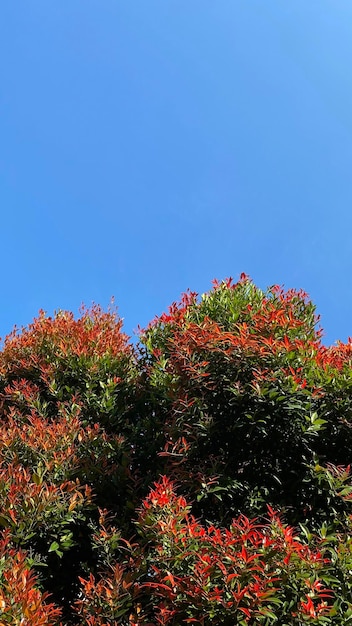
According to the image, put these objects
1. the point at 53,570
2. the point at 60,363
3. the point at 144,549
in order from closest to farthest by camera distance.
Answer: the point at 144,549
the point at 53,570
the point at 60,363

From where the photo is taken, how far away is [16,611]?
370cm

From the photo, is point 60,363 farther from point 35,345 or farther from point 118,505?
point 118,505

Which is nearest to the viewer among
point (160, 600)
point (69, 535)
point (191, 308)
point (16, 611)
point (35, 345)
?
point (16, 611)

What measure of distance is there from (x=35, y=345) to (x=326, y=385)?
4033 mm

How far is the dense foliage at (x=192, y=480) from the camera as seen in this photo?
3969 mm

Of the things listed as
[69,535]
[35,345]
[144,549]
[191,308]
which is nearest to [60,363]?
[35,345]

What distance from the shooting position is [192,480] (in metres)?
4.95

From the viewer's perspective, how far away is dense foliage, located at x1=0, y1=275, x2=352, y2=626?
3.97 metres

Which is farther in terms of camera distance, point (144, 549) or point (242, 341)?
point (242, 341)

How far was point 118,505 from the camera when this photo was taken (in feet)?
18.7

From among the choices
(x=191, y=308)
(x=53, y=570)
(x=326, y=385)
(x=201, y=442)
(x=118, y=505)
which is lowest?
(x=53, y=570)

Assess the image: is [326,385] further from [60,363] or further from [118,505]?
[60,363]

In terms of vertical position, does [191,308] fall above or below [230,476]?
above

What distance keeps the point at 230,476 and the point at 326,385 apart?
1220 millimetres
